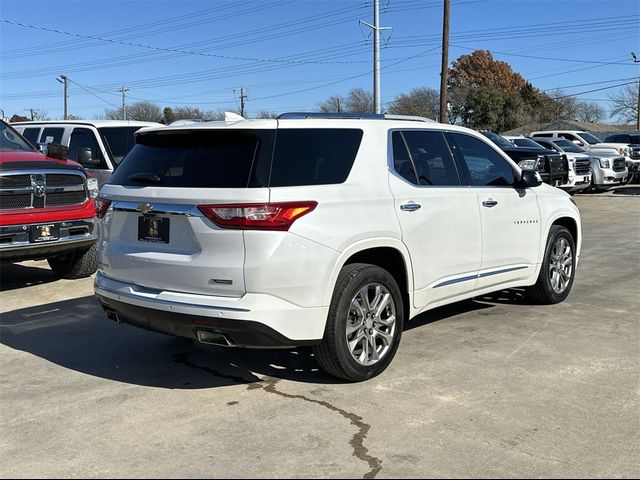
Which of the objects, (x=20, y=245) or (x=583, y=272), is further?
(x=583, y=272)

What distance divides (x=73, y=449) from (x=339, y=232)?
6.74ft

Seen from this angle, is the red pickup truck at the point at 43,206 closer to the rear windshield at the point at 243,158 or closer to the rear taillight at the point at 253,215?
the rear windshield at the point at 243,158

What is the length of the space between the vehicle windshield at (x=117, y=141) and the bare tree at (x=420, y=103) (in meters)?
63.7

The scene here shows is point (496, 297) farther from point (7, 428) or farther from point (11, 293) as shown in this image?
point (11, 293)

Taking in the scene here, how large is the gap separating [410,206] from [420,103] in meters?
75.1

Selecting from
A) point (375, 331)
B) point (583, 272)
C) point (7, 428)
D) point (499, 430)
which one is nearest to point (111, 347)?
point (7, 428)

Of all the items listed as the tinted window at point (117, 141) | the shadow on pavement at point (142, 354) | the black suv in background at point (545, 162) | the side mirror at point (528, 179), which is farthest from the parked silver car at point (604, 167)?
the shadow on pavement at point (142, 354)

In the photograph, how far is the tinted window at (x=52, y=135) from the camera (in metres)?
11.3

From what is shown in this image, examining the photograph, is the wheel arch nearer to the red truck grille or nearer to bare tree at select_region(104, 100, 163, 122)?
the red truck grille

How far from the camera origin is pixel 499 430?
3768 mm

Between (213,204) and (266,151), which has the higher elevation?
(266,151)

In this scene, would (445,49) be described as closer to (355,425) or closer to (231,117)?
(231,117)

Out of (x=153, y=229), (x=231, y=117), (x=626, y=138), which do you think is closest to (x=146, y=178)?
(x=153, y=229)

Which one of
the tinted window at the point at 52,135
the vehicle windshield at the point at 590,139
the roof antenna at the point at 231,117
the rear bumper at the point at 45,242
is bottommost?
the rear bumper at the point at 45,242
